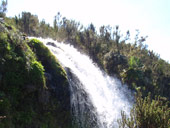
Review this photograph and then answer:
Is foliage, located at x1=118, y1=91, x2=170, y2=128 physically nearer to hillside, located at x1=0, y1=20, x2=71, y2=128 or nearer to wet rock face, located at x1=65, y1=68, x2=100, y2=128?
hillside, located at x1=0, y1=20, x2=71, y2=128

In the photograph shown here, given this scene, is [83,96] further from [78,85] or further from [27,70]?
[27,70]

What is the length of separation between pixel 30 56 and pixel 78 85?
3.31 m

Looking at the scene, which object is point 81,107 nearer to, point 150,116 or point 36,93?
point 36,93

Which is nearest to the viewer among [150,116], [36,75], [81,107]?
[150,116]

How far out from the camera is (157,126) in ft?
17.8

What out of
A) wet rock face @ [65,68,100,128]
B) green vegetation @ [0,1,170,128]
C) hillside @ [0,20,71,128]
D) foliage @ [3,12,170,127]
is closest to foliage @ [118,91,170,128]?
green vegetation @ [0,1,170,128]

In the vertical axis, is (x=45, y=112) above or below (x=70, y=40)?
below

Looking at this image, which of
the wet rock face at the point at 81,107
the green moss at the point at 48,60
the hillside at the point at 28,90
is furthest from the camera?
the green moss at the point at 48,60

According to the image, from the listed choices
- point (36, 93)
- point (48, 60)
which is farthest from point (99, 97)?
point (36, 93)

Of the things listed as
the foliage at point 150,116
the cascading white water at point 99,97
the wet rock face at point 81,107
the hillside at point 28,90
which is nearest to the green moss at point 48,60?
the hillside at point 28,90

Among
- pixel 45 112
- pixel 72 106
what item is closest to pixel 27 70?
pixel 45 112

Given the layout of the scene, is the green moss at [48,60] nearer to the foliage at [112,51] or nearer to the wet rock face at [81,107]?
the wet rock face at [81,107]

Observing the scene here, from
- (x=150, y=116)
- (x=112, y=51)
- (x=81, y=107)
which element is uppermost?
(x=112, y=51)

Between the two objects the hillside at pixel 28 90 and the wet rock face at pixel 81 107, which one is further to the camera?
the wet rock face at pixel 81 107
